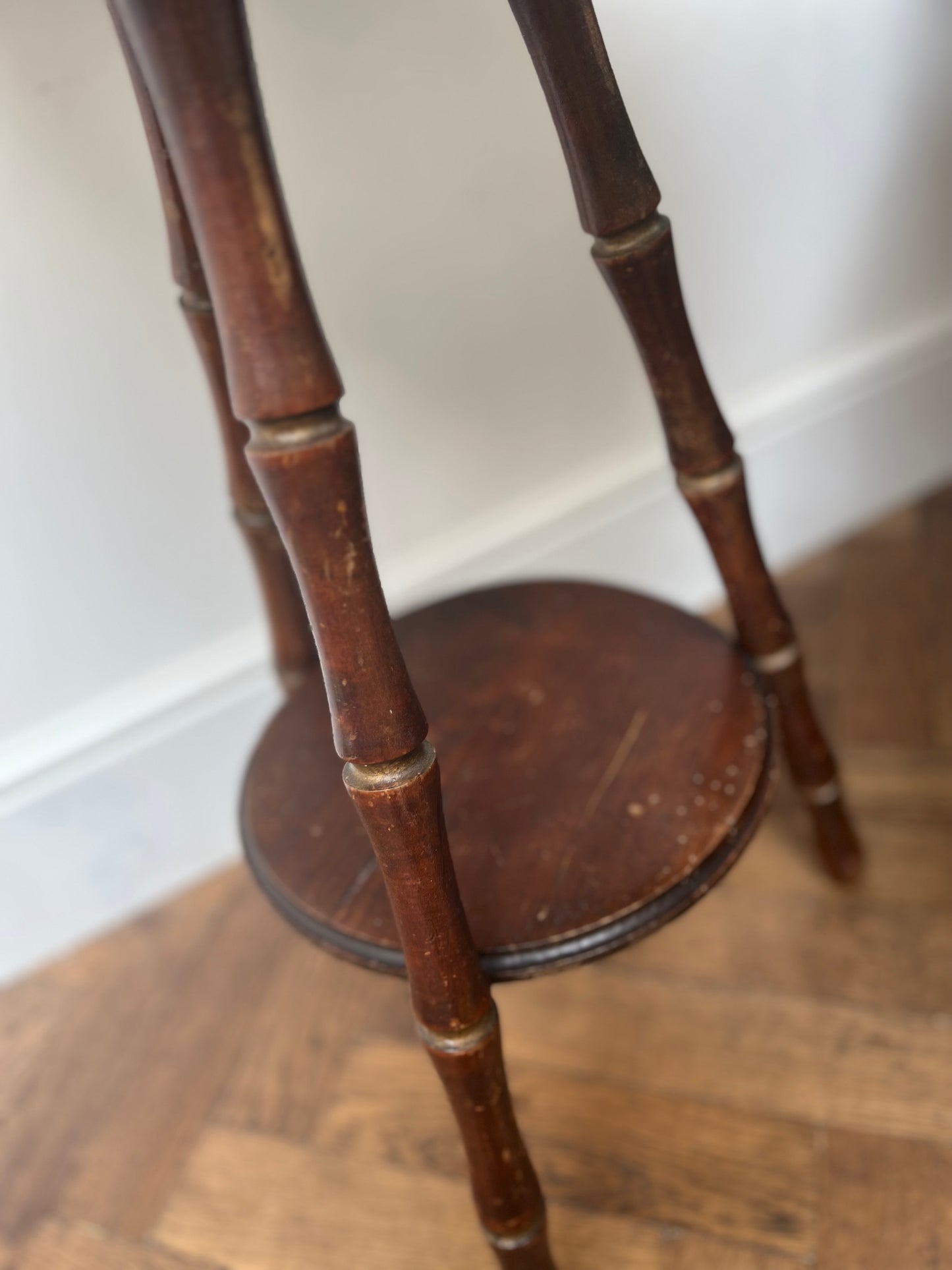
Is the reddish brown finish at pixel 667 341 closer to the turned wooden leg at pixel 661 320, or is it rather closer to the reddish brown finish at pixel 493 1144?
the turned wooden leg at pixel 661 320

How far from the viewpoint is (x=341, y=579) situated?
0.44 m

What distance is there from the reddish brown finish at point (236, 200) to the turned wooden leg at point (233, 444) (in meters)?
0.23

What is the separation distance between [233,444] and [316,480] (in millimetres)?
336

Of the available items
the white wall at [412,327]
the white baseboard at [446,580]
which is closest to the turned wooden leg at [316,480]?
the white wall at [412,327]

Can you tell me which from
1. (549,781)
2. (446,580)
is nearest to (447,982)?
(549,781)

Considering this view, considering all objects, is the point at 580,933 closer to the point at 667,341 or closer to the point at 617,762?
the point at 617,762

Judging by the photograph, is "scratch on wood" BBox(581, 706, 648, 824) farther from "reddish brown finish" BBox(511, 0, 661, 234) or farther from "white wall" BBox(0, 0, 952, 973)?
"white wall" BBox(0, 0, 952, 973)

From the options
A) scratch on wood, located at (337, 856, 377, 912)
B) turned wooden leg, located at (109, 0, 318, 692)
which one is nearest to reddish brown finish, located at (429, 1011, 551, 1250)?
scratch on wood, located at (337, 856, 377, 912)

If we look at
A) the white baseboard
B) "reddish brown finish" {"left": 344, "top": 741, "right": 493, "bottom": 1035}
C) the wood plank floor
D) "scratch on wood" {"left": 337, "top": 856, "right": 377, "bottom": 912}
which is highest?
"reddish brown finish" {"left": 344, "top": 741, "right": 493, "bottom": 1035}

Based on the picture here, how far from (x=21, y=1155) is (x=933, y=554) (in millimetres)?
1023

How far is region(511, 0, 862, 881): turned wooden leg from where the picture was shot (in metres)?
0.56

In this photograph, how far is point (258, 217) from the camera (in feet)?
1.29

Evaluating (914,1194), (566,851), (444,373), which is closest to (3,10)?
(444,373)

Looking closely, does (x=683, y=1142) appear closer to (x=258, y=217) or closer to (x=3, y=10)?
(x=258, y=217)
